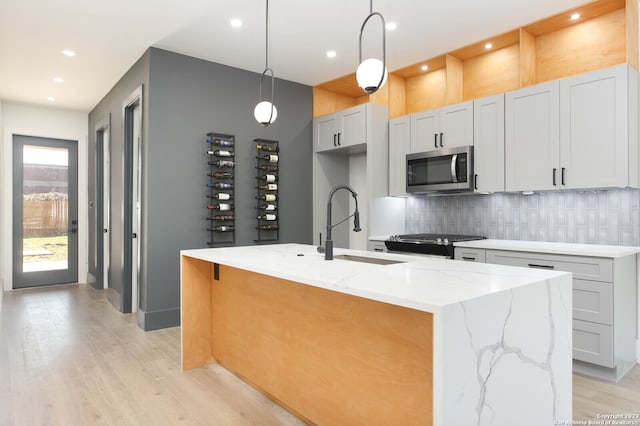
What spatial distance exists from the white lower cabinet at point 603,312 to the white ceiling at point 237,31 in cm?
201

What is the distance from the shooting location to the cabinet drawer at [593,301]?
2750 mm

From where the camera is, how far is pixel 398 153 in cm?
454

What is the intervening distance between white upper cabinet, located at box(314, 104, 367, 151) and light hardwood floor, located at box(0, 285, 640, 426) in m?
2.74

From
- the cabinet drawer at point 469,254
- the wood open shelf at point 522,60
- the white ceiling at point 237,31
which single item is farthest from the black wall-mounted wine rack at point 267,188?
the cabinet drawer at point 469,254

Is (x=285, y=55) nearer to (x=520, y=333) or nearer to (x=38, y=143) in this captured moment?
(x=520, y=333)

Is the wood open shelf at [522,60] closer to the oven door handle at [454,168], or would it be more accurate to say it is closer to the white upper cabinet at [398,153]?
the white upper cabinet at [398,153]

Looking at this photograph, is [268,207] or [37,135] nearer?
[268,207]

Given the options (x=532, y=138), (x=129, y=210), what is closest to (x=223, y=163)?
(x=129, y=210)

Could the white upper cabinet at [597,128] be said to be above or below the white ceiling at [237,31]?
below

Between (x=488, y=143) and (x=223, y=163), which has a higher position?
(x=488, y=143)

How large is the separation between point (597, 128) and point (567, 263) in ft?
3.42

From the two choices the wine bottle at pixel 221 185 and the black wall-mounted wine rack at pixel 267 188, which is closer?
the wine bottle at pixel 221 185

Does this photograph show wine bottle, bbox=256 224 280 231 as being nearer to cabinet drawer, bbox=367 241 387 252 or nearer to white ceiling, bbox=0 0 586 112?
cabinet drawer, bbox=367 241 387 252

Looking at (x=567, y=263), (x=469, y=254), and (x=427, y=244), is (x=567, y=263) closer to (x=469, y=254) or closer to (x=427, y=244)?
(x=469, y=254)
